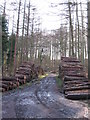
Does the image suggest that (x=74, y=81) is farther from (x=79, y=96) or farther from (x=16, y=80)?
(x=16, y=80)

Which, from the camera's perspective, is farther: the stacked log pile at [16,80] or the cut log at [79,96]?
the stacked log pile at [16,80]

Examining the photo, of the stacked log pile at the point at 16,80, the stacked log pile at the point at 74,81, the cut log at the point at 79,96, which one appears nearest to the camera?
the cut log at the point at 79,96

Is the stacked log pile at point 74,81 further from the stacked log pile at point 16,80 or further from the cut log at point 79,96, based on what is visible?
the stacked log pile at point 16,80

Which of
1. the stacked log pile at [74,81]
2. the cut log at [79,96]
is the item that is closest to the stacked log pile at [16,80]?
the stacked log pile at [74,81]

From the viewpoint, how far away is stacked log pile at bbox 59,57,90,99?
9.01 m

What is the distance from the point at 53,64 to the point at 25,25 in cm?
2438

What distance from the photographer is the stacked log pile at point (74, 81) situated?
29.6 ft

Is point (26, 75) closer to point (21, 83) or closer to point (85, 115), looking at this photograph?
point (21, 83)

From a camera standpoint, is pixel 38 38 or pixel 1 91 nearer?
pixel 1 91

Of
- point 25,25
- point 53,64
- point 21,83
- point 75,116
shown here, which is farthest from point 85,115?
point 53,64

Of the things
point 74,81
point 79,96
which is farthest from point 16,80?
point 79,96

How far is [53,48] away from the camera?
44781mm

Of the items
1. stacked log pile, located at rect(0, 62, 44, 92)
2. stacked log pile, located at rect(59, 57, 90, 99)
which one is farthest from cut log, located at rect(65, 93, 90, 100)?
stacked log pile, located at rect(0, 62, 44, 92)

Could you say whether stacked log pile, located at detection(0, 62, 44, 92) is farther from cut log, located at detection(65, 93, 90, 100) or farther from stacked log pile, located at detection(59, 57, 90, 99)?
cut log, located at detection(65, 93, 90, 100)
